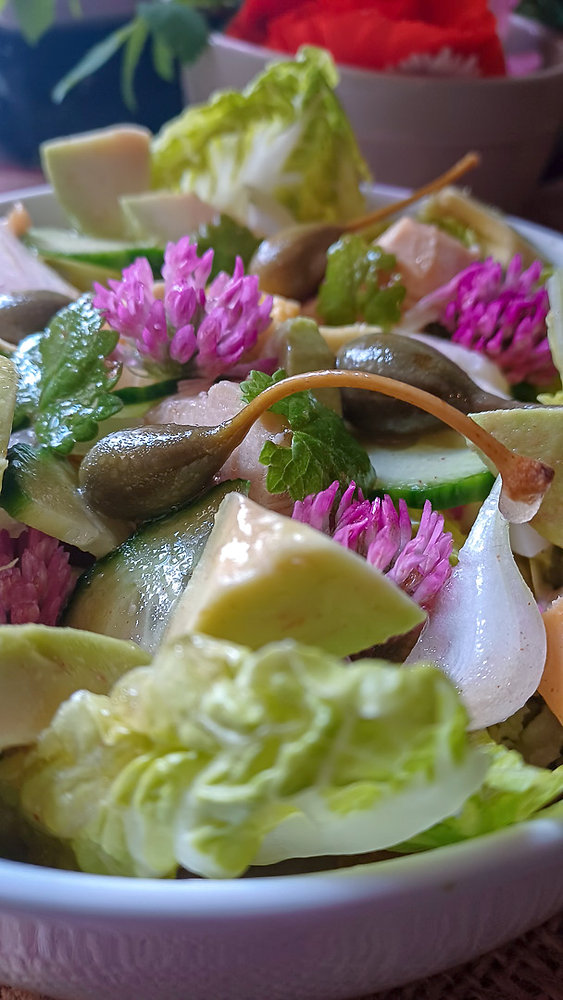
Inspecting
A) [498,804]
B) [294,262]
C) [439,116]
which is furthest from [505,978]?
[439,116]

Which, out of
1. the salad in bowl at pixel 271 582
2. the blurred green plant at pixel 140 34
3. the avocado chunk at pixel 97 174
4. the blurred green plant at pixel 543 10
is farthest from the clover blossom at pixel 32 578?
the blurred green plant at pixel 543 10

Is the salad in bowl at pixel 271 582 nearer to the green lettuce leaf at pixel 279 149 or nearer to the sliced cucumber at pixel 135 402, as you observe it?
the sliced cucumber at pixel 135 402

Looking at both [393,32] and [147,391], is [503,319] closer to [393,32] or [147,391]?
[147,391]

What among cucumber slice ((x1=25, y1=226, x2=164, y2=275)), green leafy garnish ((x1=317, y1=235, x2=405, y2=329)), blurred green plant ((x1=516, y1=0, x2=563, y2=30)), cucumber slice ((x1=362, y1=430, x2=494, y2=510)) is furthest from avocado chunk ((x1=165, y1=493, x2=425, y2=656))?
blurred green plant ((x1=516, y1=0, x2=563, y2=30))

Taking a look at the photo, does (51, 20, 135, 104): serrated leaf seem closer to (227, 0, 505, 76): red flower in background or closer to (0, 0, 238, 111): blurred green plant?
(0, 0, 238, 111): blurred green plant

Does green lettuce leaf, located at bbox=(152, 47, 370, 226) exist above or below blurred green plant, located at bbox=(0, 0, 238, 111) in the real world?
below

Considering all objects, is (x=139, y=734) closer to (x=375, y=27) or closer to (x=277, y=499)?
(x=277, y=499)

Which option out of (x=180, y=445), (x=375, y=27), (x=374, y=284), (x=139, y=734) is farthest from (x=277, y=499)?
(x=375, y=27)

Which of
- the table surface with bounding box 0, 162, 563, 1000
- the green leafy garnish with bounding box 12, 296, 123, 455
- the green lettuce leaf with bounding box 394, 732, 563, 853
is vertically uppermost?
the green leafy garnish with bounding box 12, 296, 123, 455
